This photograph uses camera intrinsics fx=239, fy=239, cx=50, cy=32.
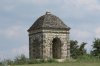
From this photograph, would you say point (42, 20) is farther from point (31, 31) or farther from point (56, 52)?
point (56, 52)

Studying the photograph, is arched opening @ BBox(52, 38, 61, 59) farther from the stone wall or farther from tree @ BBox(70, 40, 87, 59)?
tree @ BBox(70, 40, 87, 59)

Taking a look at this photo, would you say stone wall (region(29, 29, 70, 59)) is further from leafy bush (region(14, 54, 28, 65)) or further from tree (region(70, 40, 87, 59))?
tree (region(70, 40, 87, 59))

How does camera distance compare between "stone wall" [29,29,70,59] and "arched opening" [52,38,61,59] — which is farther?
"arched opening" [52,38,61,59]

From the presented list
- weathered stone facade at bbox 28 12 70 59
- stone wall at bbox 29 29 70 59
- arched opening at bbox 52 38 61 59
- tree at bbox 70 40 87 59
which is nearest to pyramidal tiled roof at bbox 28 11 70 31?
weathered stone facade at bbox 28 12 70 59

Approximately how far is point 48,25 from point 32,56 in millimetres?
3465

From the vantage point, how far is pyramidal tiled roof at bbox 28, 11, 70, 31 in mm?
19469

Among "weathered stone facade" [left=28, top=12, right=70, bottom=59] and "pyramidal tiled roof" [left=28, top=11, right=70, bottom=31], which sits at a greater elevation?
"pyramidal tiled roof" [left=28, top=11, right=70, bottom=31]

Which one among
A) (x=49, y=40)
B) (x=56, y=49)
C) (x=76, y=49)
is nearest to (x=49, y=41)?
(x=49, y=40)

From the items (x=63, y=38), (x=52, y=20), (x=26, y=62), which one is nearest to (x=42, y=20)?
(x=52, y=20)

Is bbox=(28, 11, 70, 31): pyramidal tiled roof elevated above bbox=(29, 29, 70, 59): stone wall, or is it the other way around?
bbox=(28, 11, 70, 31): pyramidal tiled roof

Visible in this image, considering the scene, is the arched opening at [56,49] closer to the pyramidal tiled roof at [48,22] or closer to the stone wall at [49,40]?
the stone wall at [49,40]

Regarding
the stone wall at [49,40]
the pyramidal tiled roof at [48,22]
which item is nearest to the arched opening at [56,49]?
the stone wall at [49,40]

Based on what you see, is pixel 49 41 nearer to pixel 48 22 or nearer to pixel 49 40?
pixel 49 40

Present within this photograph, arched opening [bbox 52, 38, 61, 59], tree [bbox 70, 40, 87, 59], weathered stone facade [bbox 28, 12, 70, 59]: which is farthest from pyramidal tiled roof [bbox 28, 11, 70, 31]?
tree [bbox 70, 40, 87, 59]
